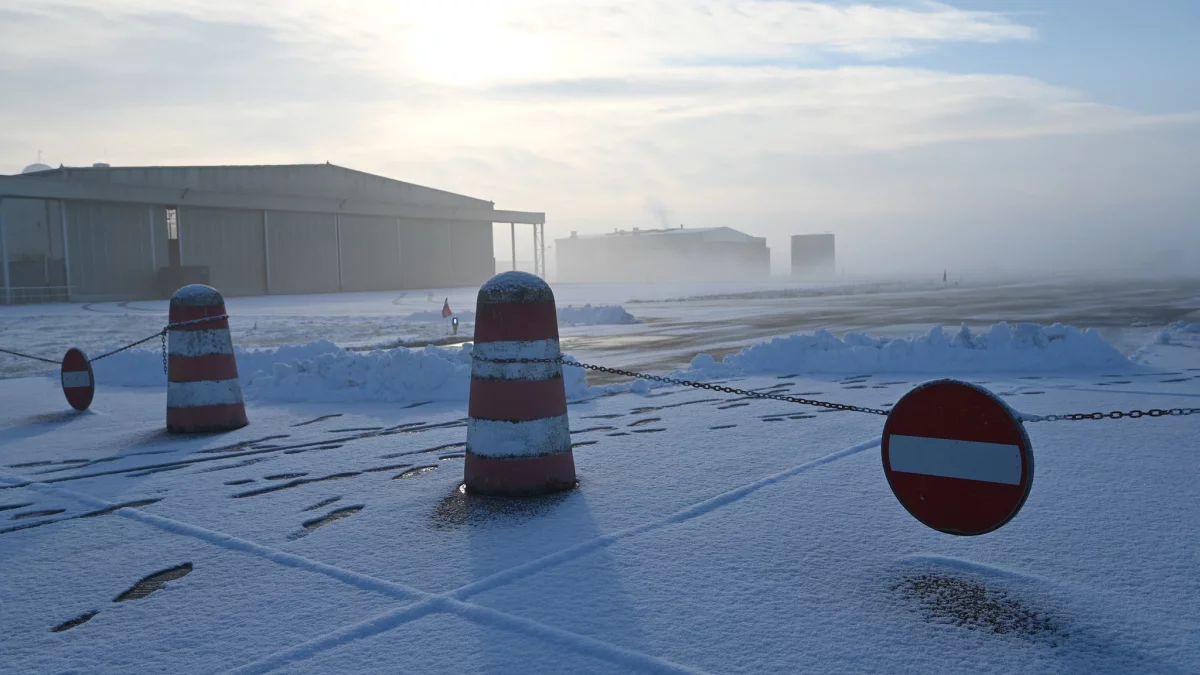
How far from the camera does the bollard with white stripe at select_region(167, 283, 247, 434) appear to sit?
6.43 meters

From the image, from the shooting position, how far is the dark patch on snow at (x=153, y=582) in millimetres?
3074

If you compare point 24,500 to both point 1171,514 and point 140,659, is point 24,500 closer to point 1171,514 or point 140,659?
point 140,659

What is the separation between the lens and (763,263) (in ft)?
327

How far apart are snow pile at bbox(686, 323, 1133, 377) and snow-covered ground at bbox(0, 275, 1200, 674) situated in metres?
2.08

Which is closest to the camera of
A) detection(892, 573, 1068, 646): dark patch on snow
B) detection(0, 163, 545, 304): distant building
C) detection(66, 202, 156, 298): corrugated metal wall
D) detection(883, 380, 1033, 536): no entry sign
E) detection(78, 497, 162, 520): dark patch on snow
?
detection(892, 573, 1068, 646): dark patch on snow

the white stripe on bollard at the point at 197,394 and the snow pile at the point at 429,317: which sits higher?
the snow pile at the point at 429,317

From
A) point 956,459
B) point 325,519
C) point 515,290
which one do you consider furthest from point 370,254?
point 956,459

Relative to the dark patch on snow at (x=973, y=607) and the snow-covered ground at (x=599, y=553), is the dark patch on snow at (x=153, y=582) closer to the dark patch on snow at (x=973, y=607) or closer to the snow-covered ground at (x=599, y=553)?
the snow-covered ground at (x=599, y=553)

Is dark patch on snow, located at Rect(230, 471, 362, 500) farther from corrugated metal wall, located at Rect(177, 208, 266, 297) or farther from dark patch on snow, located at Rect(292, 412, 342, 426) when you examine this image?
corrugated metal wall, located at Rect(177, 208, 266, 297)

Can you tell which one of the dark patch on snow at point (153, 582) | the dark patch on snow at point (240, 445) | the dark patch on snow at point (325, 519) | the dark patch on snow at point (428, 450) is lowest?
the dark patch on snow at point (153, 582)

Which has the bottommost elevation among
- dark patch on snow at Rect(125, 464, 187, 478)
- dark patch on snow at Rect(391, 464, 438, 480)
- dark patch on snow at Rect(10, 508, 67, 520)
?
dark patch on snow at Rect(391, 464, 438, 480)

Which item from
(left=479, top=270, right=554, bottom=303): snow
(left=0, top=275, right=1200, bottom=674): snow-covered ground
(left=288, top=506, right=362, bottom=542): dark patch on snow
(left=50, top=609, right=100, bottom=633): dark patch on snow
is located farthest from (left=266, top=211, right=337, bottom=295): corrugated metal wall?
(left=50, top=609, right=100, bottom=633): dark patch on snow

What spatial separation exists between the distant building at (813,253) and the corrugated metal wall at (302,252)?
236 ft

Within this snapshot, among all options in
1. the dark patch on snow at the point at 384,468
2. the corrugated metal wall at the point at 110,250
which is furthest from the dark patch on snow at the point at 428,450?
the corrugated metal wall at the point at 110,250
